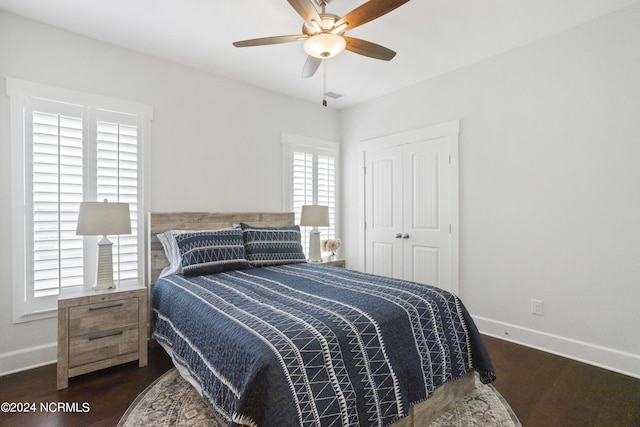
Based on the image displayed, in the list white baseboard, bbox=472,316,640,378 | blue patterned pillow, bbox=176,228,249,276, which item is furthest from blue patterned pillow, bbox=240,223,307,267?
white baseboard, bbox=472,316,640,378

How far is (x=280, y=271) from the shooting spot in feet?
9.34

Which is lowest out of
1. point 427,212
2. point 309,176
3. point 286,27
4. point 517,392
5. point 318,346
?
point 517,392

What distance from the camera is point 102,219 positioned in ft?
8.03

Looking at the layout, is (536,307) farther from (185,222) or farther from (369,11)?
(185,222)

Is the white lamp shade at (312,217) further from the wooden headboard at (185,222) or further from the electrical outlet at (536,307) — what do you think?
the electrical outlet at (536,307)

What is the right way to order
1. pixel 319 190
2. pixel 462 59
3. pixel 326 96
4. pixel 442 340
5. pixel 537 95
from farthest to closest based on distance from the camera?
1. pixel 319 190
2. pixel 326 96
3. pixel 462 59
4. pixel 537 95
5. pixel 442 340

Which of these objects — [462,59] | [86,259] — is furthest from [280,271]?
[462,59]

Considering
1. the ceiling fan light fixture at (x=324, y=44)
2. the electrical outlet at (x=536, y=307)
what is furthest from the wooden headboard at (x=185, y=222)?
the electrical outlet at (x=536, y=307)

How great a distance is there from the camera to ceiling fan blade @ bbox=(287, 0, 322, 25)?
6.08 ft

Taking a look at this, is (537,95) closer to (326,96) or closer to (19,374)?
(326,96)

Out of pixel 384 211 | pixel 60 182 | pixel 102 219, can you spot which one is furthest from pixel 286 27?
pixel 384 211

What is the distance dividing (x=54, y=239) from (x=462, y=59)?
→ 13.5ft

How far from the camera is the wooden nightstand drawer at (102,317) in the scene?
2307mm

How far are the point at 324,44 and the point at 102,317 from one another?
8.44 ft
